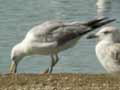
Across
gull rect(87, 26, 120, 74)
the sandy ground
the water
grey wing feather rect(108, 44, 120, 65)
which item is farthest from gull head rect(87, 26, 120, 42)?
the water

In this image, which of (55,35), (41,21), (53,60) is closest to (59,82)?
(55,35)

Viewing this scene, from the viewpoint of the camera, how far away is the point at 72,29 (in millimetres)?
11617

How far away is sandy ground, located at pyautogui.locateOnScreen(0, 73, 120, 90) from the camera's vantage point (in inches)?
379

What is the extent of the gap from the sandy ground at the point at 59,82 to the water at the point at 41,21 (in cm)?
339

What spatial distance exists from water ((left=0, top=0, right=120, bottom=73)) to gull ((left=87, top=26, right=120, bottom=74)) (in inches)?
152

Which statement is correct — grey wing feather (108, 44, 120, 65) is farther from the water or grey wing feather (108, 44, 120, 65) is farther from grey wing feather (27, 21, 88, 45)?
the water

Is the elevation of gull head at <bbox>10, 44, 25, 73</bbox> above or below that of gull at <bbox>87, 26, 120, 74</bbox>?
below

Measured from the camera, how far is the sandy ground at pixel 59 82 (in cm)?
962

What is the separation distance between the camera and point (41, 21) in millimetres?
21953

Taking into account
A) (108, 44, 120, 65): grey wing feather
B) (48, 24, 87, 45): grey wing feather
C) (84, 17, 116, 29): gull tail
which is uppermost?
(84, 17, 116, 29): gull tail

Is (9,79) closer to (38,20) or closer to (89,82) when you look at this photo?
(89,82)

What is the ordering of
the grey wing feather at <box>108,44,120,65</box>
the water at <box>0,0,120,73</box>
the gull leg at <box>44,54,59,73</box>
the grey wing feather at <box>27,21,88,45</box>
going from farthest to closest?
the water at <box>0,0,120,73</box> < the gull leg at <box>44,54,59,73</box> < the grey wing feather at <box>27,21,88,45</box> < the grey wing feather at <box>108,44,120,65</box>

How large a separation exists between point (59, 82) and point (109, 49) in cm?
106

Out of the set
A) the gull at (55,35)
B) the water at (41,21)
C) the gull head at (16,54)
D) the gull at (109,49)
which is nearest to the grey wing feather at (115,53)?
the gull at (109,49)
